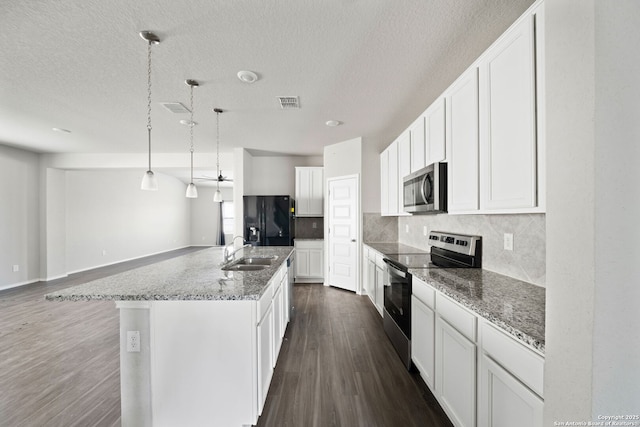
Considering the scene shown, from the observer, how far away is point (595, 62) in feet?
2.09

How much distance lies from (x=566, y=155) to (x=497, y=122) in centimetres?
85

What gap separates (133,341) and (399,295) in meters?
2.01

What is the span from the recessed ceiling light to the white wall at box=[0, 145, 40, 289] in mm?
5554

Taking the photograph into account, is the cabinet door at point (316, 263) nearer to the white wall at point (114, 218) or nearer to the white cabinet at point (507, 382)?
the white cabinet at point (507, 382)

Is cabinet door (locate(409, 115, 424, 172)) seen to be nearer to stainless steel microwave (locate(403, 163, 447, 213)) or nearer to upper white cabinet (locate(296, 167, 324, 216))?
stainless steel microwave (locate(403, 163, 447, 213))

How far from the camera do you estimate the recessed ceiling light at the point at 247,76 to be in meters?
2.36

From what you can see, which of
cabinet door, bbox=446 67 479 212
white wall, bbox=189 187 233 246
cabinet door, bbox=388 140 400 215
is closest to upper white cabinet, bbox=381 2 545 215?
cabinet door, bbox=446 67 479 212

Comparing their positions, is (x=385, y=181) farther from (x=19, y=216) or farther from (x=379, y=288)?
(x=19, y=216)

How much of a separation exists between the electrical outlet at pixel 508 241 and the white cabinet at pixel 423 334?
24.3 inches

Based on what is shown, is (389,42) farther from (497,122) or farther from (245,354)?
(245,354)

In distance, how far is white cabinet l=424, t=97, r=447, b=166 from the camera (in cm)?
205

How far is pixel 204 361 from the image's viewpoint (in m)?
1.44

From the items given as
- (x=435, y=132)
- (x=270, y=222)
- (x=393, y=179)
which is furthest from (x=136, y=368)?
(x=270, y=222)

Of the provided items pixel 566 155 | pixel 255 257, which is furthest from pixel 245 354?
pixel 566 155
